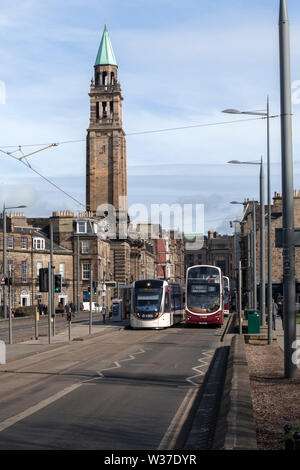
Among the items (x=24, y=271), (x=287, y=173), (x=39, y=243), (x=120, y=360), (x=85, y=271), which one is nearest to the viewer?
(x=287, y=173)

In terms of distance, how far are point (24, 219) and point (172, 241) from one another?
286 ft

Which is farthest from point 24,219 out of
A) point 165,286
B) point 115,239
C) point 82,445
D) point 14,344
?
point 82,445

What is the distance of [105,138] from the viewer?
108 m

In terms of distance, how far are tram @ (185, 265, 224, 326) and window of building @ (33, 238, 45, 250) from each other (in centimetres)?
4096

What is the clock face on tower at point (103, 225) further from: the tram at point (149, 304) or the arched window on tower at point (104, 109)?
the tram at point (149, 304)

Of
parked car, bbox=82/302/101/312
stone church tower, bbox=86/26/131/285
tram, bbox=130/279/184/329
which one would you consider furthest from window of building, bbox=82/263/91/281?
tram, bbox=130/279/184/329

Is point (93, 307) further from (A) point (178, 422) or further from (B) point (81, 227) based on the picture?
(A) point (178, 422)

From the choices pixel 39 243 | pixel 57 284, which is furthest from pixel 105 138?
pixel 57 284

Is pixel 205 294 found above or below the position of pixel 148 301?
above

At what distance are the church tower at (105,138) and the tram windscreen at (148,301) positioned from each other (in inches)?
2521

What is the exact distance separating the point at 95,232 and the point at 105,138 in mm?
22357

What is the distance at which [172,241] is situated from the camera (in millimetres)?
172250

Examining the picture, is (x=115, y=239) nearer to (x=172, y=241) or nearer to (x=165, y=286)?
(x=165, y=286)

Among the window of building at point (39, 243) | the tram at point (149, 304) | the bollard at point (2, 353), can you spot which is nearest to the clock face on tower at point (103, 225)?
the window of building at point (39, 243)
